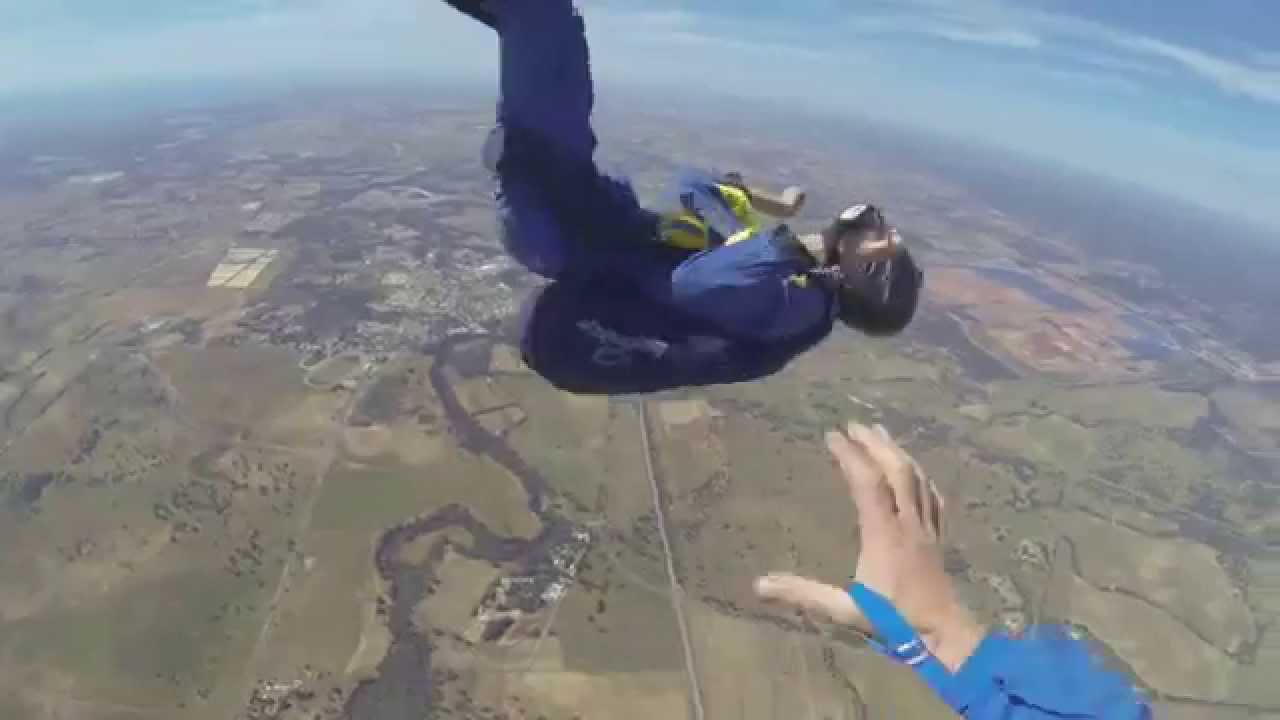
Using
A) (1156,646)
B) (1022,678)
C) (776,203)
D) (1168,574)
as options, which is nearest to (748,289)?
(776,203)

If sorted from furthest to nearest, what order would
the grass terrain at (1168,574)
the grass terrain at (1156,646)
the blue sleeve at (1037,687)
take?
the grass terrain at (1168,574) < the grass terrain at (1156,646) < the blue sleeve at (1037,687)

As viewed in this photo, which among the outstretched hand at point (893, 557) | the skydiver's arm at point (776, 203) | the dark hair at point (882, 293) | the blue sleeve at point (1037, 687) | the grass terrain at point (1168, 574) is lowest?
the grass terrain at point (1168, 574)

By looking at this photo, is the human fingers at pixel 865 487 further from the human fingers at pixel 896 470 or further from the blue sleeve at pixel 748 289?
the blue sleeve at pixel 748 289

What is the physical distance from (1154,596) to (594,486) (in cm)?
1610

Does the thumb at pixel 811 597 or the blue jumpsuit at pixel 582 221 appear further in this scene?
the blue jumpsuit at pixel 582 221

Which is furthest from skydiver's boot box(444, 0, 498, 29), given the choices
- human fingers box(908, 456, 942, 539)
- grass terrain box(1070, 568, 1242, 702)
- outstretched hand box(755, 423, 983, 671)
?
grass terrain box(1070, 568, 1242, 702)

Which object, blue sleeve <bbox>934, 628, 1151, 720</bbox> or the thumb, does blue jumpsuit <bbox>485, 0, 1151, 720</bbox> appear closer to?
the thumb

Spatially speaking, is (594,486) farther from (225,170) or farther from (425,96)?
(425,96)

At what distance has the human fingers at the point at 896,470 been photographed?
1514 mm

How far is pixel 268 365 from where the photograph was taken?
105 feet

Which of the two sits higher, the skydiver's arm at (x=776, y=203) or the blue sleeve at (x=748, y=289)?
the skydiver's arm at (x=776, y=203)

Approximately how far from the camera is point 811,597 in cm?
154

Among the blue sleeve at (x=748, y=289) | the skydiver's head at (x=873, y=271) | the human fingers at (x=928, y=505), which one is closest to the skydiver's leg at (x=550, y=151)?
the blue sleeve at (x=748, y=289)

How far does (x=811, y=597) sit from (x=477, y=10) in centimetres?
180
